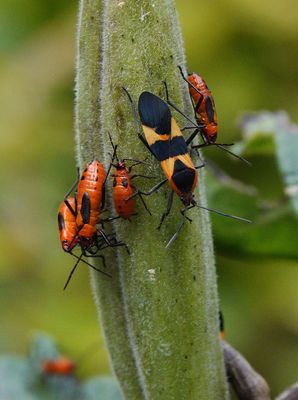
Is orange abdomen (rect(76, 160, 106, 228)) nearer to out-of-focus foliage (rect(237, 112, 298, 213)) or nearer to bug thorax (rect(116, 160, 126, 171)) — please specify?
bug thorax (rect(116, 160, 126, 171))

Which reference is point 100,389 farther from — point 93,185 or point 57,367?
point 93,185

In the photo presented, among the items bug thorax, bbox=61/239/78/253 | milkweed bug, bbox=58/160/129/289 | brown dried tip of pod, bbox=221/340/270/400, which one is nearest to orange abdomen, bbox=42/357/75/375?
bug thorax, bbox=61/239/78/253

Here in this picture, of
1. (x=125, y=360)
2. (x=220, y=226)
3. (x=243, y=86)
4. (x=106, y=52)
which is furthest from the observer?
(x=243, y=86)

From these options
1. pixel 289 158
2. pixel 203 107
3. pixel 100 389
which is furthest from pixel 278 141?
pixel 100 389

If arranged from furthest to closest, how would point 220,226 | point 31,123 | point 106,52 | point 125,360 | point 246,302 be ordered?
point 31,123
point 246,302
point 220,226
point 125,360
point 106,52

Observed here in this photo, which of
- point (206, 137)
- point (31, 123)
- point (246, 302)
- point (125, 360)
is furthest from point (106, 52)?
point (31, 123)

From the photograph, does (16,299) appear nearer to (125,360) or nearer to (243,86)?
(243,86)

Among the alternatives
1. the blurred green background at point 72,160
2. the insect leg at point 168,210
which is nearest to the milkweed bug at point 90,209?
the insect leg at point 168,210
